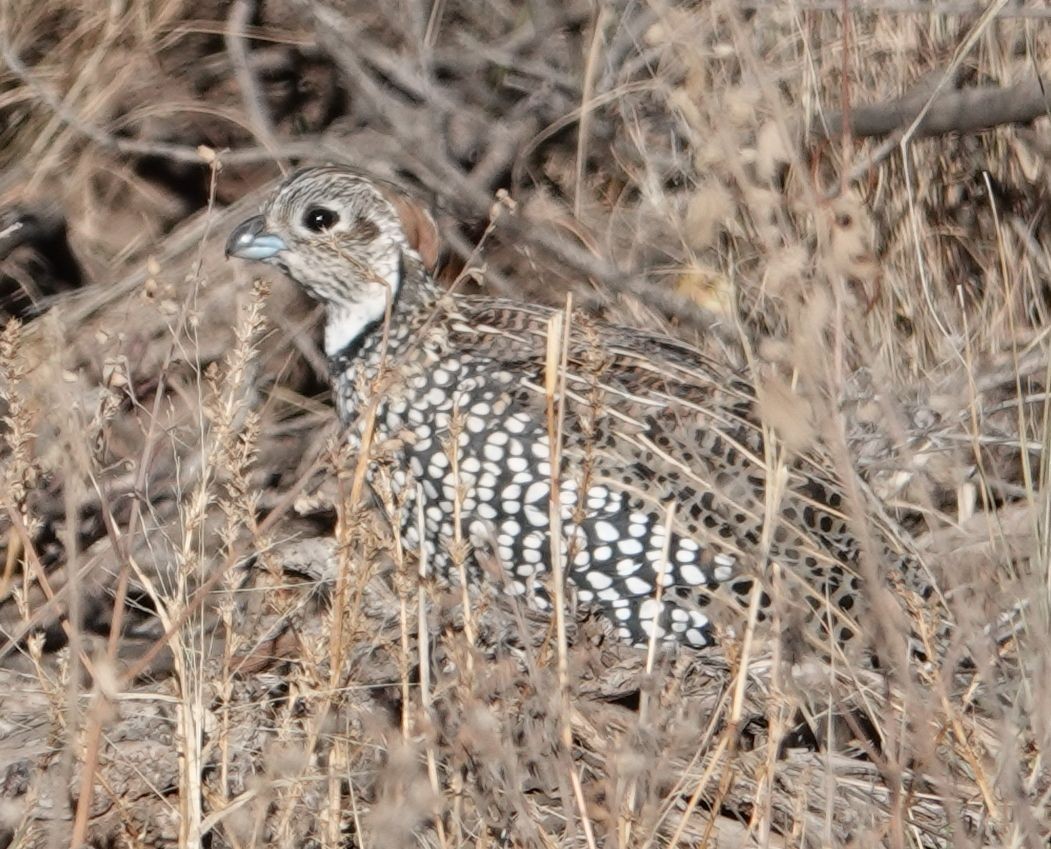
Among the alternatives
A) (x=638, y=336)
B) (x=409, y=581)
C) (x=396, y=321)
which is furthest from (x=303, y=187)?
(x=409, y=581)

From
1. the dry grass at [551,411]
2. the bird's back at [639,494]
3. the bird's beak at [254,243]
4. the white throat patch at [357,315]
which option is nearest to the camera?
the dry grass at [551,411]

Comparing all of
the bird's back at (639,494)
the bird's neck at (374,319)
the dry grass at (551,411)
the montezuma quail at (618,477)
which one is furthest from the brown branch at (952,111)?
the bird's neck at (374,319)

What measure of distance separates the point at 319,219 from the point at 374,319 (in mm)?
289

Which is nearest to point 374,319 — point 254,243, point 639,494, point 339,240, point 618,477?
point 339,240

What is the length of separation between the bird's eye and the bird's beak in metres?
0.09

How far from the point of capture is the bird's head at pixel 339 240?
168 inches

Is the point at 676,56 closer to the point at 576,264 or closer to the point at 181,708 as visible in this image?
the point at 576,264

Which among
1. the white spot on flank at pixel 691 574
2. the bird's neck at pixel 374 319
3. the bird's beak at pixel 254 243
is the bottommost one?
the white spot on flank at pixel 691 574

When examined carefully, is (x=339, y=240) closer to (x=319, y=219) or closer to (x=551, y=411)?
(x=319, y=219)

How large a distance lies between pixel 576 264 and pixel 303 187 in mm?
1024

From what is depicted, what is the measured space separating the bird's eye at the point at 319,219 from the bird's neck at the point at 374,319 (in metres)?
0.20

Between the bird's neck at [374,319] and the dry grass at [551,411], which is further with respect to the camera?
the bird's neck at [374,319]

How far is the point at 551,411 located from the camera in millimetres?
2965

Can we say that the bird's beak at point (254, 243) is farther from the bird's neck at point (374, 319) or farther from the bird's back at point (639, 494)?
the bird's back at point (639, 494)
